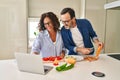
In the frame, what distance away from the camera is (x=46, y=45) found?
1.74 m

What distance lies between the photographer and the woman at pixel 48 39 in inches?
67.8

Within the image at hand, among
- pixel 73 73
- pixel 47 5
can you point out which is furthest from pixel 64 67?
pixel 47 5

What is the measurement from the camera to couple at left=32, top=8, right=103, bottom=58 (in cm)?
170

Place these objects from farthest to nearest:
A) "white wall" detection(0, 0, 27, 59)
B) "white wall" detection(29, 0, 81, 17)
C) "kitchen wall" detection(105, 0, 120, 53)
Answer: "kitchen wall" detection(105, 0, 120, 53), "white wall" detection(29, 0, 81, 17), "white wall" detection(0, 0, 27, 59)

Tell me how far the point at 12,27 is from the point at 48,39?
936 millimetres

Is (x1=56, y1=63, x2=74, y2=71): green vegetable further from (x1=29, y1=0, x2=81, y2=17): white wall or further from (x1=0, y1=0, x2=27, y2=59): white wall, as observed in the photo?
(x1=29, y1=0, x2=81, y2=17): white wall

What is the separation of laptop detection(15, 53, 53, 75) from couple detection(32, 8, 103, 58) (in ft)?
1.81

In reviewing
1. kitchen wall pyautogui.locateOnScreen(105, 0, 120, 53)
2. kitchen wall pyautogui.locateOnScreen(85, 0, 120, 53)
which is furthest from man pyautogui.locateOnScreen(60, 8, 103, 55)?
kitchen wall pyautogui.locateOnScreen(105, 0, 120, 53)

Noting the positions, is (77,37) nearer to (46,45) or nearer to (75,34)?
(75,34)

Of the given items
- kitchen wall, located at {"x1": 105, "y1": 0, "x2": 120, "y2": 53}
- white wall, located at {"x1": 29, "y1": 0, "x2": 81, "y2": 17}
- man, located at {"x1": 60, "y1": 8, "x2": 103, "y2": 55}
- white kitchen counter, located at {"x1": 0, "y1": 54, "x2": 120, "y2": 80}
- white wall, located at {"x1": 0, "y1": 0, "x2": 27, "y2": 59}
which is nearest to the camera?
white kitchen counter, located at {"x1": 0, "y1": 54, "x2": 120, "y2": 80}

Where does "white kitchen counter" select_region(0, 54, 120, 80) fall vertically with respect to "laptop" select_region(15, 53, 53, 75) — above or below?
below

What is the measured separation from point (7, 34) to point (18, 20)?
0.28 m

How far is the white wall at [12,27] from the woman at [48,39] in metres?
0.77

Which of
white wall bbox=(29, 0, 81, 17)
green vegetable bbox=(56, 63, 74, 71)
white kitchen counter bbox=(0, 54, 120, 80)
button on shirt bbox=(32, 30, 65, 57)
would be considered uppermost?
white wall bbox=(29, 0, 81, 17)
